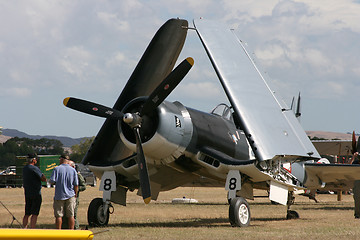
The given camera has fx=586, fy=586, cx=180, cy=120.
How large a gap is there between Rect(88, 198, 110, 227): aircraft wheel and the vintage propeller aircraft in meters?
0.02

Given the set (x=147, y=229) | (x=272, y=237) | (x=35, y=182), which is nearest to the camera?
(x=272, y=237)

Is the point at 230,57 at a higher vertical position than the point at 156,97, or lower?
higher

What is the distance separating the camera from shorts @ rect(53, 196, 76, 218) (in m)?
10.5

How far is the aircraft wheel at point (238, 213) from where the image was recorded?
1216 centimetres

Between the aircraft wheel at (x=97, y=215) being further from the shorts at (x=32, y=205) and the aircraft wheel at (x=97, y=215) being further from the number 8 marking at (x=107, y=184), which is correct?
the shorts at (x=32, y=205)

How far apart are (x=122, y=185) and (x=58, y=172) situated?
12.2 ft

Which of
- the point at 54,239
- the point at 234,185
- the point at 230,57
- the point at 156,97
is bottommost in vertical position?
the point at 54,239

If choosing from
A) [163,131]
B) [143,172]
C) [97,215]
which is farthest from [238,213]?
[97,215]

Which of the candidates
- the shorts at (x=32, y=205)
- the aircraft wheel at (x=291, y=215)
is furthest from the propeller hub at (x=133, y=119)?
the aircraft wheel at (x=291, y=215)

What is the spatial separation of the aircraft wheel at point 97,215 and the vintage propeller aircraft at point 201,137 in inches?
0.9

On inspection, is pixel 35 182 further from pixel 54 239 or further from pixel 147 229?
pixel 54 239

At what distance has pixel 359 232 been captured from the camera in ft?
35.7

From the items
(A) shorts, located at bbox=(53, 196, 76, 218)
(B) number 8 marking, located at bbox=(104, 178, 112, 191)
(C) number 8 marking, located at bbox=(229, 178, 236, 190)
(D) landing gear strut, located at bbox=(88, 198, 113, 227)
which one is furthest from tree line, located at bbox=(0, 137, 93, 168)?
(A) shorts, located at bbox=(53, 196, 76, 218)

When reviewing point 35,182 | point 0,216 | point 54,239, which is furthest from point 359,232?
point 0,216
